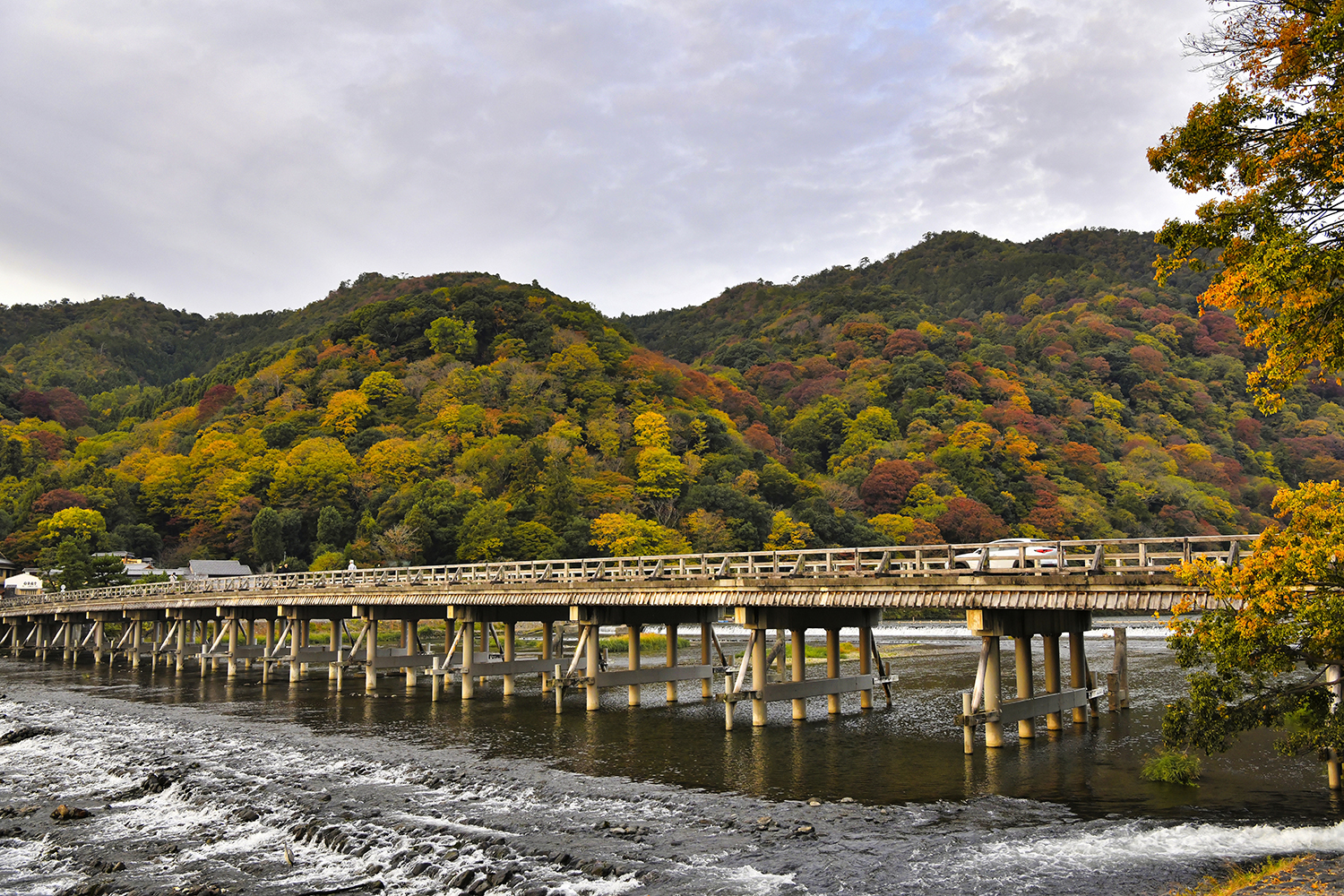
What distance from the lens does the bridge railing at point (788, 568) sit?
62.8ft

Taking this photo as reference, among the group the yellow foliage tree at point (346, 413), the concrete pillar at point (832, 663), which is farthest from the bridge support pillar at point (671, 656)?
the yellow foliage tree at point (346, 413)

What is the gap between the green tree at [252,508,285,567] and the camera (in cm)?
9069

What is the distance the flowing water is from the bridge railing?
4254 mm

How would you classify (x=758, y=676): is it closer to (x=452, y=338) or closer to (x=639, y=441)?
(x=639, y=441)

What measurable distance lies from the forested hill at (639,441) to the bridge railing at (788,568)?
3298 cm

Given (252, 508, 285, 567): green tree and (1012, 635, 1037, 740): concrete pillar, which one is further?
(252, 508, 285, 567): green tree

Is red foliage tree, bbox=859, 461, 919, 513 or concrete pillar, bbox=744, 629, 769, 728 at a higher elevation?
red foliage tree, bbox=859, 461, 919, 513

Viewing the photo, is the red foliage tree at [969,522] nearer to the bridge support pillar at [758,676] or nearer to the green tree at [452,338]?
the green tree at [452,338]

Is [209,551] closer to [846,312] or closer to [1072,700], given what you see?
[1072,700]

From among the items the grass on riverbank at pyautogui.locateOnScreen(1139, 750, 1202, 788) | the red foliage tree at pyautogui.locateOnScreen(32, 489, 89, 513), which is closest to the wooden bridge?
the grass on riverbank at pyautogui.locateOnScreen(1139, 750, 1202, 788)

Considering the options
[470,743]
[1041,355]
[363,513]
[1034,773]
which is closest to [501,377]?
[363,513]

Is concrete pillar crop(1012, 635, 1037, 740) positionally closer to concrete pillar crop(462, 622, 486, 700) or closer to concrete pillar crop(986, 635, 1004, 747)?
concrete pillar crop(986, 635, 1004, 747)

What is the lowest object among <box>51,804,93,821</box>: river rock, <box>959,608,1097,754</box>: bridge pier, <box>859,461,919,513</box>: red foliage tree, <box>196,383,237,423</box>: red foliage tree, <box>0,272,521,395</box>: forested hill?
<box>51,804,93,821</box>: river rock

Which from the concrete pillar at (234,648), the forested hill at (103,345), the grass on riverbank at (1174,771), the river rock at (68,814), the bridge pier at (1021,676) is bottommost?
the concrete pillar at (234,648)
